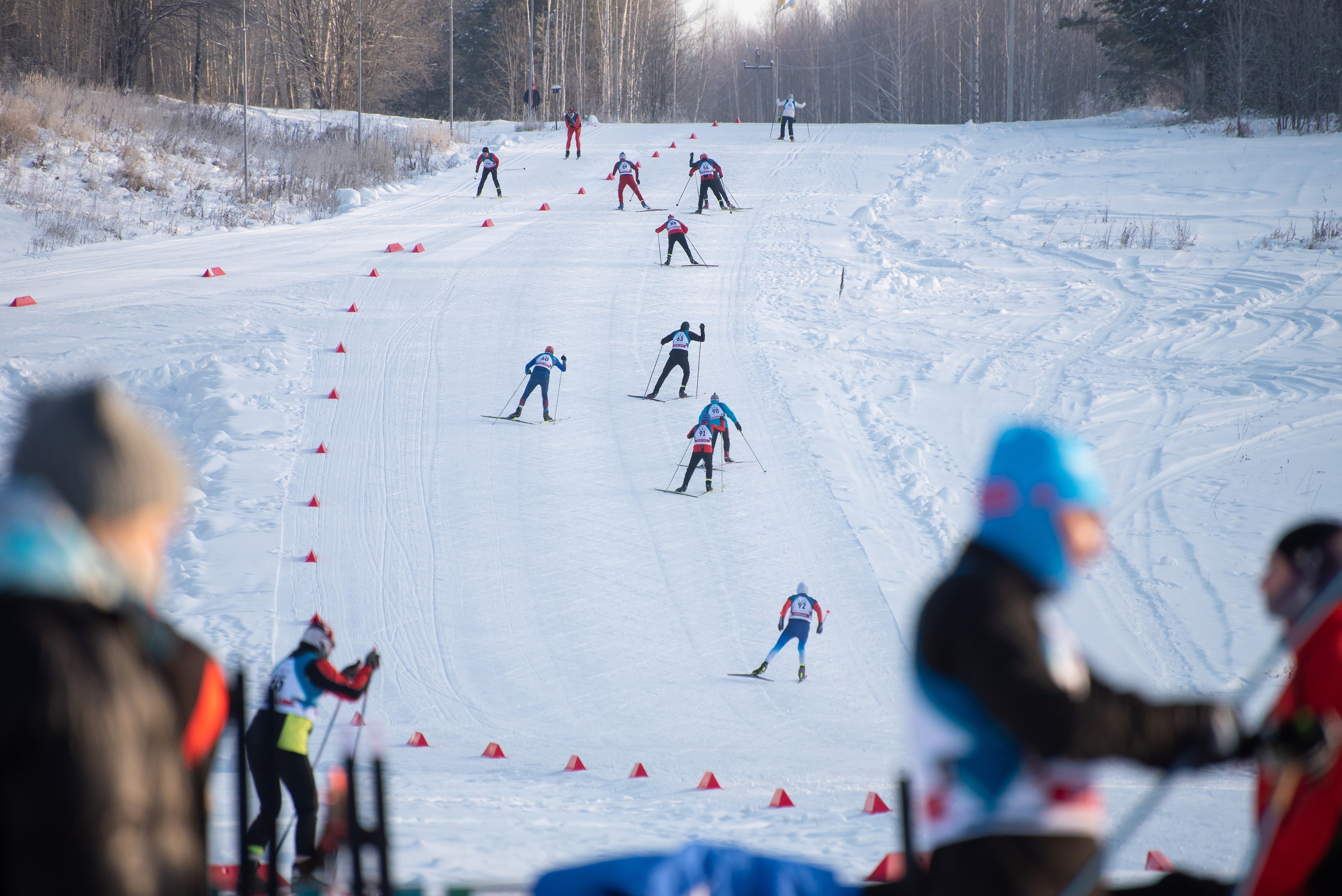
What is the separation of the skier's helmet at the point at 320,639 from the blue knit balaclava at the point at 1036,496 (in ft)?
14.0

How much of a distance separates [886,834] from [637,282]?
51.2 ft

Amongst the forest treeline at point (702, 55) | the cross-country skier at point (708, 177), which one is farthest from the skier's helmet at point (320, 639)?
the forest treeline at point (702, 55)

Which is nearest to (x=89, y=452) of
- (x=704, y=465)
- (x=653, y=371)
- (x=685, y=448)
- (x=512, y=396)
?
(x=704, y=465)

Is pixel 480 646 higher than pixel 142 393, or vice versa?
pixel 142 393

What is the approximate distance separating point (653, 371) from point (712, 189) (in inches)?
364

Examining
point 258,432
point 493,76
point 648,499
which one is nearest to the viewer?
point 648,499

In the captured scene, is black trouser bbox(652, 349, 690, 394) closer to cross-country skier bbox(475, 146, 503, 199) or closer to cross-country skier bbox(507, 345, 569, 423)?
cross-country skier bbox(507, 345, 569, 423)

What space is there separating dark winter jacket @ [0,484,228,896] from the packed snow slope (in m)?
3.28

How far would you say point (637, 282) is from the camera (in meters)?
19.9

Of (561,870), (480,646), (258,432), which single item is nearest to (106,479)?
(561,870)

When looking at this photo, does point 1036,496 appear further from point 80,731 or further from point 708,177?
point 708,177

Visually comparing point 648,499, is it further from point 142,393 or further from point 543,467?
point 142,393

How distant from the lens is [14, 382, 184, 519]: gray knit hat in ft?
4.85

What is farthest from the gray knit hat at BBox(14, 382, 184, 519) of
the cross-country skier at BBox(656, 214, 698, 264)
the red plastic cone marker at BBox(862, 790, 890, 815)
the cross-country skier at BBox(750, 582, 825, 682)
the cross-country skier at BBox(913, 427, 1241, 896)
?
the cross-country skier at BBox(656, 214, 698, 264)
